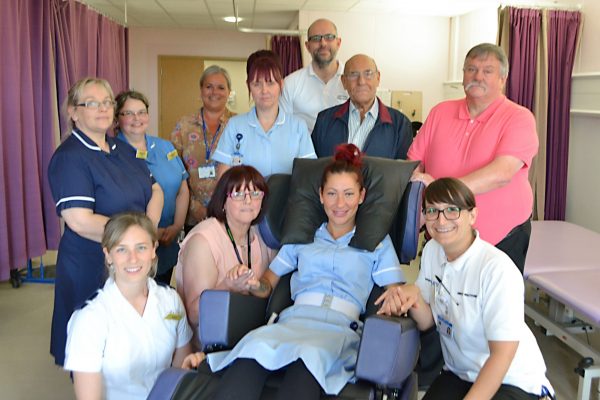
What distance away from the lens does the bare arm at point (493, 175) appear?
6.94 ft

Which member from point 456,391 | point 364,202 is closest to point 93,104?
point 364,202

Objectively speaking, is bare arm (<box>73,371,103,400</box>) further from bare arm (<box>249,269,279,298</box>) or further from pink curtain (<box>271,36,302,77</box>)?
pink curtain (<box>271,36,302,77</box>)

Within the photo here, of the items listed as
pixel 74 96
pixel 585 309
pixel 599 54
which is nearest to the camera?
pixel 74 96

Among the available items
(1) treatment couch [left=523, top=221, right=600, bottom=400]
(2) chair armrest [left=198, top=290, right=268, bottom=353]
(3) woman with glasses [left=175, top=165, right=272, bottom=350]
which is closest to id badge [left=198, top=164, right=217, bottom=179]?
(3) woman with glasses [left=175, top=165, right=272, bottom=350]

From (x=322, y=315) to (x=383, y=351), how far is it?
0.40 meters

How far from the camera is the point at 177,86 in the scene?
829 centimetres

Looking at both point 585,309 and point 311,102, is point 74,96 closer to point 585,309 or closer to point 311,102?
point 311,102

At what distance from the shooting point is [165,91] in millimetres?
8320

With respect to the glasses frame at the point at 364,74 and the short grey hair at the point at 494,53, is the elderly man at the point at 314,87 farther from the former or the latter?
the short grey hair at the point at 494,53

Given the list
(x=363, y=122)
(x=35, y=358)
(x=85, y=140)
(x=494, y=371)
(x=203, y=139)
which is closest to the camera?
(x=494, y=371)

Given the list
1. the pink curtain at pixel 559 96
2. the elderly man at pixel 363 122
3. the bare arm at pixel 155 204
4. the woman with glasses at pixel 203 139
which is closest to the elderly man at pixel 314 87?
the elderly man at pixel 363 122

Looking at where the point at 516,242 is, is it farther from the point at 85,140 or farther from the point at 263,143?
the point at 85,140

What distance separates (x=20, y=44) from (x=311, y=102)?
2121 mm

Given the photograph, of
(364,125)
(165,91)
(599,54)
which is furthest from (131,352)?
(165,91)
